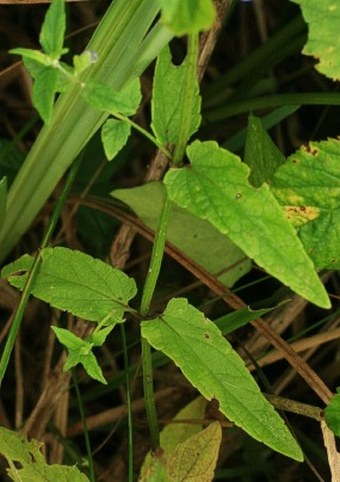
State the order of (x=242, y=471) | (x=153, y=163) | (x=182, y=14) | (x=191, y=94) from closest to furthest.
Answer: (x=182, y=14) < (x=191, y=94) < (x=153, y=163) < (x=242, y=471)

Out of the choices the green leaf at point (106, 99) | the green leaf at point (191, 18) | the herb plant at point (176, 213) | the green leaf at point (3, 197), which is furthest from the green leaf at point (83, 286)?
the green leaf at point (191, 18)

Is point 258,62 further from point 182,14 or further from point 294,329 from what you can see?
point 182,14

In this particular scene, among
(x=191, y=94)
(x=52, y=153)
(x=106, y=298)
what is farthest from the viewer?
(x=52, y=153)

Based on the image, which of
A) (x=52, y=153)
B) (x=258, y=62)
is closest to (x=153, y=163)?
(x=52, y=153)

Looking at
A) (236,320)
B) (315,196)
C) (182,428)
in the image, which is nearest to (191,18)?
(315,196)

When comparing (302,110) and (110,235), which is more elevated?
(302,110)

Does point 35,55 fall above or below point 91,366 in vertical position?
above

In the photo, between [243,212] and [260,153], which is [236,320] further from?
[243,212]

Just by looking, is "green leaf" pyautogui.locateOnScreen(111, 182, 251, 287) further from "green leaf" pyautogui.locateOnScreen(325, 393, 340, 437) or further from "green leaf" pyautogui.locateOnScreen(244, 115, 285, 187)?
"green leaf" pyautogui.locateOnScreen(325, 393, 340, 437)
